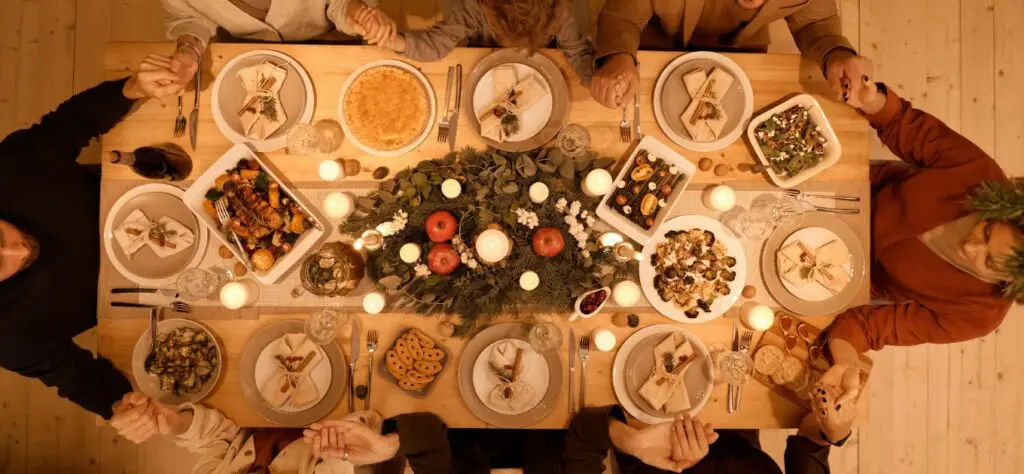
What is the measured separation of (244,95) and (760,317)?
2126 mm

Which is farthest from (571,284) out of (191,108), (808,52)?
(191,108)

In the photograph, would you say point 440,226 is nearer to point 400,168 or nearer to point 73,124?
point 400,168

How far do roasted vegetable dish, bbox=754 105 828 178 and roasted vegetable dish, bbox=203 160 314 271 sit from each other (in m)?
1.77

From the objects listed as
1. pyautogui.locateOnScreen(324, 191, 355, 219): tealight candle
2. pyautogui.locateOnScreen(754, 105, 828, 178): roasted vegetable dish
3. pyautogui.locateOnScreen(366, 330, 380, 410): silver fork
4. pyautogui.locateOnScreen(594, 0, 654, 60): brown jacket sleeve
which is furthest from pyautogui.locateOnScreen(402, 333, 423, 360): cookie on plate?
pyautogui.locateOnScreen(754, 105, 828, 178): roasted vegetable dish

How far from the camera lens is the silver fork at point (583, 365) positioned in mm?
1931

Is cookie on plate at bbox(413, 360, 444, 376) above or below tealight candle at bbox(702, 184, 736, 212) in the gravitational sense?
below

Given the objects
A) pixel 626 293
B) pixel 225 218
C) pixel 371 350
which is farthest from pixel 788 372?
pixel 225 218

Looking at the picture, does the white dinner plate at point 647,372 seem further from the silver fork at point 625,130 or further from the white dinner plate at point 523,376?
the silver fork at point 625,130

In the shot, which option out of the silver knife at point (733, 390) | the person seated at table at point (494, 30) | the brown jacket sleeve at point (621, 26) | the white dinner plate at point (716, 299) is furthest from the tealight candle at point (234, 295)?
the silver knife at point (733, 390)

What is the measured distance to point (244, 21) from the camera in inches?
80.5

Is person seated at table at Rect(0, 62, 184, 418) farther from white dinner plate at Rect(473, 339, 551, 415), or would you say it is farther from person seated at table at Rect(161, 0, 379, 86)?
white dinner plate at Rect(473, 339, 551, 415)

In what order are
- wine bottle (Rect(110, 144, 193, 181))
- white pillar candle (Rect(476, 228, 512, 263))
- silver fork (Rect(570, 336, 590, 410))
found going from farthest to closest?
silver fork (Rect(570, 336, 590, 410)), wine bottle (Rect(110, 144, 193, 181)), white pillar candle (Rect(476, 228, 512, 263))

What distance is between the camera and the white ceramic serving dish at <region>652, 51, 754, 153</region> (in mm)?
1966

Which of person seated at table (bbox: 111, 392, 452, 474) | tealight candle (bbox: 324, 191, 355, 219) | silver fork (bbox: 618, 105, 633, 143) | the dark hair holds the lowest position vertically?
person seated at table (bbox: 111, 392, 452, 474)
